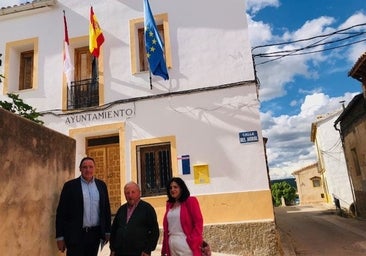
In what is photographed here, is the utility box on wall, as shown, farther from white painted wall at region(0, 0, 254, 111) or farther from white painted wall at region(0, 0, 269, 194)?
white painted wall at region(0, 0, 254, 111)

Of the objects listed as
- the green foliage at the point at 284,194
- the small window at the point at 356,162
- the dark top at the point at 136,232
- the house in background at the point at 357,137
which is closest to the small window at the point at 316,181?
the green foliage at the point at 284,194

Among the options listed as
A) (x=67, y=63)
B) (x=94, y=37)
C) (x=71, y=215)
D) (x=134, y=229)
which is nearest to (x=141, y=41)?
(x=94, y=37)

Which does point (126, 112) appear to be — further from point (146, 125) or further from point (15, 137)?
point (15, 137)

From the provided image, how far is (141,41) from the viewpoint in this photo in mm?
9781

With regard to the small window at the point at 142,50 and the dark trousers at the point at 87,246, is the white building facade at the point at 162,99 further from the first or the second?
the dark trousers at the point at 87,246

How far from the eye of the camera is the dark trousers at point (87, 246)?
11.6ft

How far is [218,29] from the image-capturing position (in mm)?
9016

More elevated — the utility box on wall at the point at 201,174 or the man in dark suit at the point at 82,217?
the utility box on wall at the point at 201,174

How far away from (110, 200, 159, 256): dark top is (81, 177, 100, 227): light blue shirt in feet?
0.81

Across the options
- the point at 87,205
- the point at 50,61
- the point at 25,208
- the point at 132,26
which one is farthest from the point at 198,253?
the point at 50,61

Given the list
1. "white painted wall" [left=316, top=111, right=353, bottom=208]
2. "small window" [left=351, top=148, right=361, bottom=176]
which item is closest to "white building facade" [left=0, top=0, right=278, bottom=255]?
"small window" [left=351, top=148, right=361, bottom=176]

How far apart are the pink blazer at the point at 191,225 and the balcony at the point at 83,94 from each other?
20.8ft

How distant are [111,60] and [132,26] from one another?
1124 mm

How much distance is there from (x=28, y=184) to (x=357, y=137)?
14254 mm
